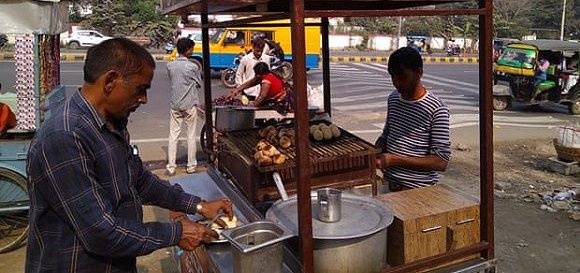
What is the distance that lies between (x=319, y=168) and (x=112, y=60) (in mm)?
1209

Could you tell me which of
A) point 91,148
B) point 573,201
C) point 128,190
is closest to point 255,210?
point 128,190

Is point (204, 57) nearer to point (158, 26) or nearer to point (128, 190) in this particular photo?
point (128, 190)

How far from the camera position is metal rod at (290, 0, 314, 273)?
175cm

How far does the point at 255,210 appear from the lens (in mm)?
2418

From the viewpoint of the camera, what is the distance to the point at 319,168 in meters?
2.54

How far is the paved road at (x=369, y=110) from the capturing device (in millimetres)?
9125

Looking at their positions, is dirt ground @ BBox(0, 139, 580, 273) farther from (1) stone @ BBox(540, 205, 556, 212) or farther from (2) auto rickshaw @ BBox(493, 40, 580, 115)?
(2) auto rickshaw @ BBox(493, 40, 580, 115)

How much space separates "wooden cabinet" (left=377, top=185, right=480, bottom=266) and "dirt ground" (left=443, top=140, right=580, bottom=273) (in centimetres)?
241

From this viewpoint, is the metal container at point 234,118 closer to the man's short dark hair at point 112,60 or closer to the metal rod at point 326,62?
the metal rod at point 326,62

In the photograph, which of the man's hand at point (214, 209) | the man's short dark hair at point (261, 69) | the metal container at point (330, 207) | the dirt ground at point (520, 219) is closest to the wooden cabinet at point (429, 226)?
the metal container at point (330, 207)

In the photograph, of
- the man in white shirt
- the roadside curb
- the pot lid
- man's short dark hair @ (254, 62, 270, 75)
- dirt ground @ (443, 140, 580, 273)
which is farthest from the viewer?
the roadside curb

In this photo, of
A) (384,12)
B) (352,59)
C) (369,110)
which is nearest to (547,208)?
(384,12)

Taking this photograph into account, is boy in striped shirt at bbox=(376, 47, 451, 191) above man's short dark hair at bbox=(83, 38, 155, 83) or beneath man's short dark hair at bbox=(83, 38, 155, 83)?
beneath

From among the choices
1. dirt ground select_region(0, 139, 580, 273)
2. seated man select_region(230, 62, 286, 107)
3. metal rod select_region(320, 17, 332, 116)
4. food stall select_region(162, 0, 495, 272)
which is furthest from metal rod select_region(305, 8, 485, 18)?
seated man select_region(230, 62, 286, 107)
